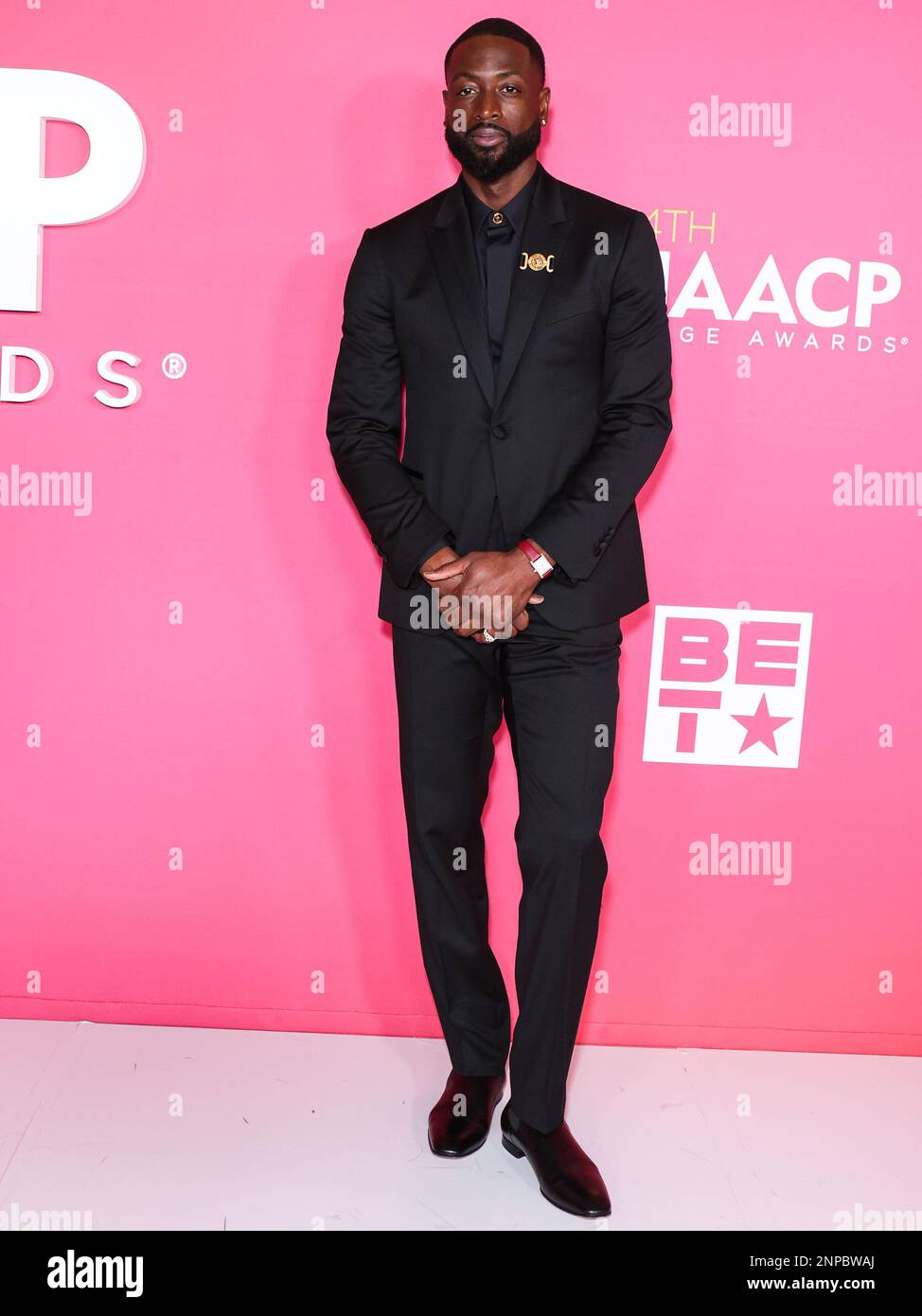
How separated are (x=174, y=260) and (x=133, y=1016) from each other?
5.45 feet

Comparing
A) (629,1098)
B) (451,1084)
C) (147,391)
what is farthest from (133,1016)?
(147,391)

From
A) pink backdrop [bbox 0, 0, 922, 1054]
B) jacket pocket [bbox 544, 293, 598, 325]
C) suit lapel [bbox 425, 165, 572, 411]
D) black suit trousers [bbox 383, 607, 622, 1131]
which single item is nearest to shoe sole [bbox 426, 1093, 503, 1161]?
black suit trousers [bbox 383, 607, 622, 1131]

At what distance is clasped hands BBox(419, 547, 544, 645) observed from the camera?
1959 mm

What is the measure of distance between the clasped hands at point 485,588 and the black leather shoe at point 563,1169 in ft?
3.04

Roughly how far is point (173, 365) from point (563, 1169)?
1743 mm

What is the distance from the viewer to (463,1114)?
2.21 metres

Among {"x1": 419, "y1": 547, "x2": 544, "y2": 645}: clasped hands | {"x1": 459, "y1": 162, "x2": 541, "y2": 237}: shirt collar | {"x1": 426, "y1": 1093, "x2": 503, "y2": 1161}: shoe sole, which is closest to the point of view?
{"x1": 419, "y1": 547, "x2": 544, "y2": 645}: clasped hands

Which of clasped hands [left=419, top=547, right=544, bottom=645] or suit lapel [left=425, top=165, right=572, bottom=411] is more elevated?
suit lapel [left=425, top=165, right=572, bottom=411]

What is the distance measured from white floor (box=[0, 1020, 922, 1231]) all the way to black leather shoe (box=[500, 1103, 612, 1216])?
0.03m

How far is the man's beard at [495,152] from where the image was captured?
1985 mm

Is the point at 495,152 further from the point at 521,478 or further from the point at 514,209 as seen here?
the point at 521,478

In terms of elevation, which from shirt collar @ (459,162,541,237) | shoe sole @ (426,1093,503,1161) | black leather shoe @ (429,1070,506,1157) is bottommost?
shoe sole @ (426,1093,503,1161)

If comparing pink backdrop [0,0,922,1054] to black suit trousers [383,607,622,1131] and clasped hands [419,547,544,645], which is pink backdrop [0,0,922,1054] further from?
clasped hands [419,547,544,645]
